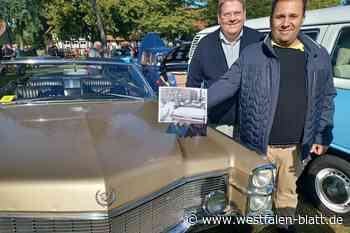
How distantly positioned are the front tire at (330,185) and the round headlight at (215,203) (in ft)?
5.70

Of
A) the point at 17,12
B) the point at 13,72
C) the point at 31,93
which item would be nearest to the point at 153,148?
the point at 31,93

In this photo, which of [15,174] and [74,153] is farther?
[74,153]

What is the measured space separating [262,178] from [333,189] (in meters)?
1.74

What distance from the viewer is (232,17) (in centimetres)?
301

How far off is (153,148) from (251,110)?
78 centimetres

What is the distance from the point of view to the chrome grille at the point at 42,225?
1871 mm

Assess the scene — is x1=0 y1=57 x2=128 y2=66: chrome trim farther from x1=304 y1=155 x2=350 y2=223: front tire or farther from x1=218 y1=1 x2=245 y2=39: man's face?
x1=304 y1=155 x2=350 y2=223: front tire

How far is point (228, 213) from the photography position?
237 centimetres

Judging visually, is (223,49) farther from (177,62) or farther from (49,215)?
(177,62)

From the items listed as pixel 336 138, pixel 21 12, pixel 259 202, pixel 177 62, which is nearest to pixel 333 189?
pixel 336 138

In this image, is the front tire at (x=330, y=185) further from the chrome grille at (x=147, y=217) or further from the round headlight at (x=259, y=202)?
the chrome grille at (x=147, y=217)

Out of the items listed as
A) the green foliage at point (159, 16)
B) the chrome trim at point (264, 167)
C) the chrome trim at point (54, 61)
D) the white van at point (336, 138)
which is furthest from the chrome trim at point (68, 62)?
the green foliage at point (159, 16)

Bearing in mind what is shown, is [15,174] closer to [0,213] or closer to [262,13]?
[0,213]

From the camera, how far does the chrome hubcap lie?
3.60 m
